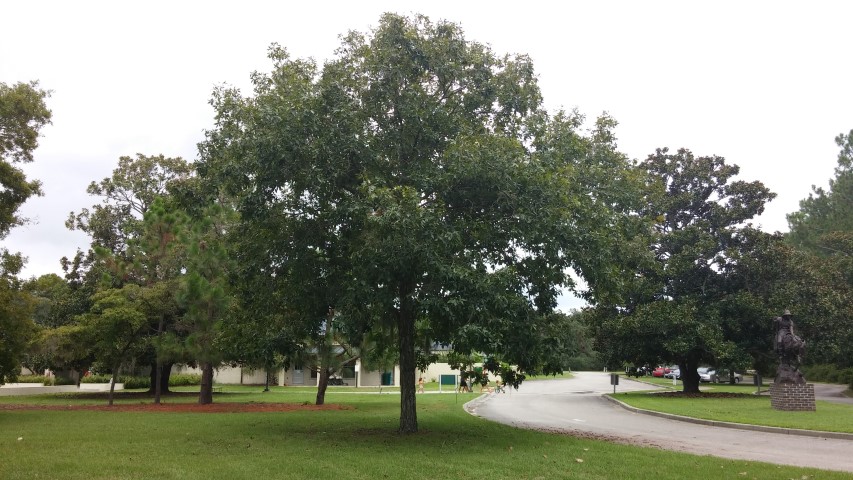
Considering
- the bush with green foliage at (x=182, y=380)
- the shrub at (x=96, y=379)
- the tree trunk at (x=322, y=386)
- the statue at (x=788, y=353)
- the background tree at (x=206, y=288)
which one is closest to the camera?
the statue at (x=788, y=353)

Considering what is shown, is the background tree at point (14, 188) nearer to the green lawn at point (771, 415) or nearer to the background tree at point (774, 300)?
the green lawn at point (771, 415)

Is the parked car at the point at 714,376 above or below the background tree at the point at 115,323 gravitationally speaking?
below

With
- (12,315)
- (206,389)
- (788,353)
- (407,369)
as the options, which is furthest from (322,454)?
(788,353)

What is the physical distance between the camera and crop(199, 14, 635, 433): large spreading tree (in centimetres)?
1133

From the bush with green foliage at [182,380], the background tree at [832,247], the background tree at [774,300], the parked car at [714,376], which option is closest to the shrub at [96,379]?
the bush with green foliage at [182,380]

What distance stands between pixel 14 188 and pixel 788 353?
23802mm

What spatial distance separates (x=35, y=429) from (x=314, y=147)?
369 inches

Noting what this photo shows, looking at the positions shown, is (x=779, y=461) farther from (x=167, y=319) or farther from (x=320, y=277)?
(x=167, y=319)

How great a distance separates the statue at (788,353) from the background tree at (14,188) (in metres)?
23.0

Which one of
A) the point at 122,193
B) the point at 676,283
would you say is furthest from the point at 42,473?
the point at 122,193

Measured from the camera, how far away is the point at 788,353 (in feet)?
65.6

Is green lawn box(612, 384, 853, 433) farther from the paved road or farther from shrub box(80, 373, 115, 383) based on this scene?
shrub box(80, 373, 115, 383)

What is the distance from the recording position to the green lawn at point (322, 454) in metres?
8.72

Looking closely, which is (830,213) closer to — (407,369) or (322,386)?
(322,386)
